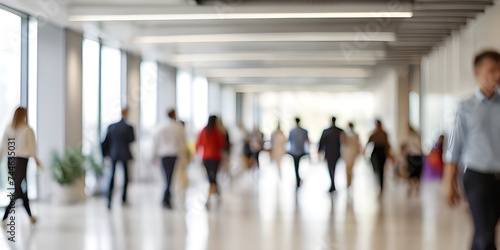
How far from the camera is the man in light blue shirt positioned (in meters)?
4.22

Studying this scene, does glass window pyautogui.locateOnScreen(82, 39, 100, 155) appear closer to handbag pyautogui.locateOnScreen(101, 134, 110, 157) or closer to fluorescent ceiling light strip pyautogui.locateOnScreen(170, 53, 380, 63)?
handbag pyautogui.locateOnScreen(101, 134, 110, 157)

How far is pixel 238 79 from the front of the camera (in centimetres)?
2931

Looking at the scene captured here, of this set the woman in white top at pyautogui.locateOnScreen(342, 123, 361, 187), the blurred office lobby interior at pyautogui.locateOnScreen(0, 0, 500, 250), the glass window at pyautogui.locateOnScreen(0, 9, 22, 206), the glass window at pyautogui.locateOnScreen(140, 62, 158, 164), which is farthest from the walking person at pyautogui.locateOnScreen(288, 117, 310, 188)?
the glass window at pyautogui.locateOnScreen(0, 9, 22, 206)

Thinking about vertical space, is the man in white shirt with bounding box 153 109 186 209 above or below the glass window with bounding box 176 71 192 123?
below

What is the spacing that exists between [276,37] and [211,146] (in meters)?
3.85

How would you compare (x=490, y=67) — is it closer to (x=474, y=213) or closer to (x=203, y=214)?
(x=474, y=213)

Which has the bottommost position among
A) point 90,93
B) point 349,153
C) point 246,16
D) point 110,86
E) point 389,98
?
point 349,153

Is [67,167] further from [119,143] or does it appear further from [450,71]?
[450,71]

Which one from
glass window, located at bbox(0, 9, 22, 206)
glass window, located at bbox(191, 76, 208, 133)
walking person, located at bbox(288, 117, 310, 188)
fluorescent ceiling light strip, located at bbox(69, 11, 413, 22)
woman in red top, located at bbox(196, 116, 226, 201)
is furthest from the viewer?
glass window, located at bbox(191, 76, 208, 133)

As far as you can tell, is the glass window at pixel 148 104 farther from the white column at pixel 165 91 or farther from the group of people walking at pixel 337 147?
the group of people walking at pixel 337 147

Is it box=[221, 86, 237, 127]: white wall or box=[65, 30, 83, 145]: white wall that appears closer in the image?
box=[65, 30, 83, 145]: white wall

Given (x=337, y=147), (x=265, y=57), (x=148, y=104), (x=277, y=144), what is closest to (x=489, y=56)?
(x=337, y=147)

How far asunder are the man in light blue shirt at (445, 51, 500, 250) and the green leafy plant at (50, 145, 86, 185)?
357 inches

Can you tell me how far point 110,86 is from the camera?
16469mm
